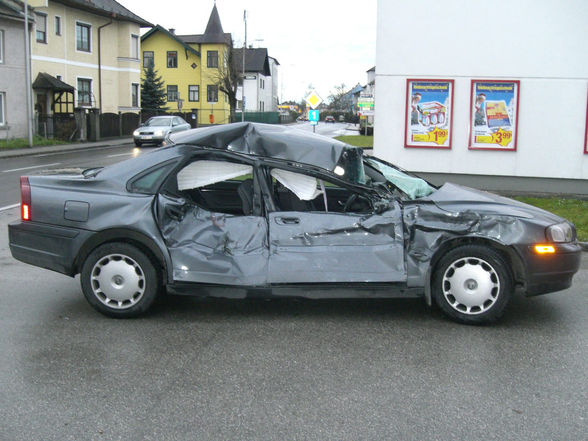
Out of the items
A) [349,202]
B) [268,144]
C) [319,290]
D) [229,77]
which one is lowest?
[319,290]

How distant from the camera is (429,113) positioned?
15.0m

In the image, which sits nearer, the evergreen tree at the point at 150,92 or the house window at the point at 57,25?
the house window at the point at 57,25

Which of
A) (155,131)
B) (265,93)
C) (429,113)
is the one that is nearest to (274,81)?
(265,93)

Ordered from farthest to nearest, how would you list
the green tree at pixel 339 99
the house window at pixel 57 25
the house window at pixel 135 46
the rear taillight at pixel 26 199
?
the green tree at pixel 339 99, the house window at pixel 135 46, the house window at pixel 57 25, the rear taillight at pixel 26 199

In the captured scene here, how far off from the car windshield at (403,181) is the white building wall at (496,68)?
860 cm

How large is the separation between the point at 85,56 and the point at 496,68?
32.8 meters

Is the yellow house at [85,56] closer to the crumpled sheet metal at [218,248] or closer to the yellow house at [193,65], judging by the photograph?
the yellow house at [193,65]

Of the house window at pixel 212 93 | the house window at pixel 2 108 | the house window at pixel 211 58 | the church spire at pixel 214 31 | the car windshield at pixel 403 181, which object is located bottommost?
the car windshield at pixel 403 181

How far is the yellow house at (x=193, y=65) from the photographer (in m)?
73.2

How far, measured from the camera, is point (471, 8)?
14.7 meters

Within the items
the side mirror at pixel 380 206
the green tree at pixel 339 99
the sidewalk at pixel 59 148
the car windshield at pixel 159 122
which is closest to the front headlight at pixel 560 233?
the side mirror at pixel 380 206

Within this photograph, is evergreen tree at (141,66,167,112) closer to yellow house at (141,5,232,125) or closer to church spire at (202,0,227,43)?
yellow house at (141,5,232,125)

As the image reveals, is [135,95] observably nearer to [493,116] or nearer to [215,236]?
[493,116]

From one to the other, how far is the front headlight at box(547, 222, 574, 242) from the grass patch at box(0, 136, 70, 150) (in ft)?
92.5
